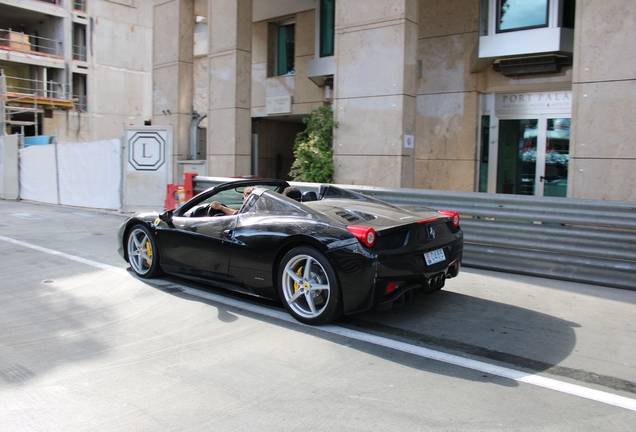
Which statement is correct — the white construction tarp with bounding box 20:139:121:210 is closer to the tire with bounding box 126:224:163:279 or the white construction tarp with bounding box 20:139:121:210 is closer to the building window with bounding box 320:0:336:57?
the building window with bounding box 320:0:336:57

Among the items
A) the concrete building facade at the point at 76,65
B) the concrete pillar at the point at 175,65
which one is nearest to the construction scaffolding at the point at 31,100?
the concrete building facade at the point at 76,65

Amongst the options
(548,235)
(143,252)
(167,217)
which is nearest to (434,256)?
(548,235)

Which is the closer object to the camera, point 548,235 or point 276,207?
point 276,207

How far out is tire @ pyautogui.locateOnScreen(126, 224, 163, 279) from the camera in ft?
22.6

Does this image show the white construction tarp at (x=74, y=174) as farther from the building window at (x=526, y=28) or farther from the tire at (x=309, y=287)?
the tire at (x=309, y=287)

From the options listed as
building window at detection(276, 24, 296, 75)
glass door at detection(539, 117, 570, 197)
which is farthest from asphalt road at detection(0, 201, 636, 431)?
building window at detection(276, 24, 296, 75)

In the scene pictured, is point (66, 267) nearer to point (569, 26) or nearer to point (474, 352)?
point (474, 352)

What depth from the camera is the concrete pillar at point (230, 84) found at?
14.0 m

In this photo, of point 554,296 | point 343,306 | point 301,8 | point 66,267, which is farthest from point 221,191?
point 301,8

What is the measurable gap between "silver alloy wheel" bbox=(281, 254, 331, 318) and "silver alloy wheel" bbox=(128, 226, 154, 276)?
7.77 feet

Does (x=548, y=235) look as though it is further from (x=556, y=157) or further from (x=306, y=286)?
(x=556, y=157)

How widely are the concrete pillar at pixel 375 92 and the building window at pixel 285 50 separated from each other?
25.8 ft

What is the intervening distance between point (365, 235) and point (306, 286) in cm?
82

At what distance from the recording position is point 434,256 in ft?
17.3
